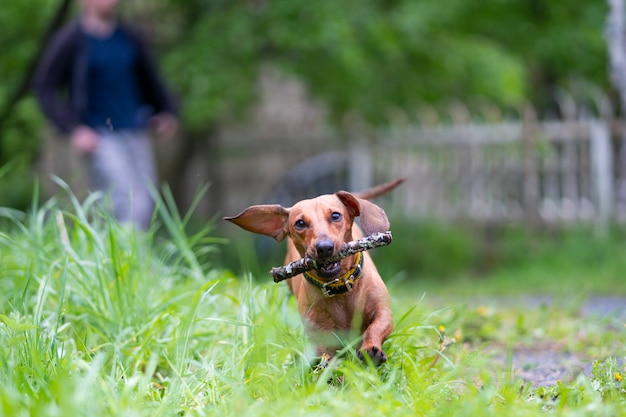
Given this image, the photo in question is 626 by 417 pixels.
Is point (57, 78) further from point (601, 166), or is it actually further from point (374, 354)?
point (601, 166)

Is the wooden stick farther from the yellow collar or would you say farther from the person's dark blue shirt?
the person's dark blue shirt

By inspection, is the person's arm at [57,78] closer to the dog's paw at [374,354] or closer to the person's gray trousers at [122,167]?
the person's gray trousers at [122,167]

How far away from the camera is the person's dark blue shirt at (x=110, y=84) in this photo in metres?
6.41

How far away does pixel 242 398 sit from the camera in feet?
8.14

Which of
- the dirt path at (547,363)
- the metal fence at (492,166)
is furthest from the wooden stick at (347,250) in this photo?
the metal fence at (492,166)

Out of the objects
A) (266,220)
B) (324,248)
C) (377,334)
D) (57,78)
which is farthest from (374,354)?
(57,78)

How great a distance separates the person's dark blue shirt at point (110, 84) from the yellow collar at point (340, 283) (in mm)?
3755

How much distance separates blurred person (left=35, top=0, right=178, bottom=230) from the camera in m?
6.25

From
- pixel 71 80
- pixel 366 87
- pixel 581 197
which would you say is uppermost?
pixel 71 80

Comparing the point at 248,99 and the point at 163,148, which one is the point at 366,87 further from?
the point at 163,148

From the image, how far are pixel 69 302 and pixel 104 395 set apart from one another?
46.7 inches

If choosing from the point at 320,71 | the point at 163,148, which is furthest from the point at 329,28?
the point at 163,148

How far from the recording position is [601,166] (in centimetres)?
950

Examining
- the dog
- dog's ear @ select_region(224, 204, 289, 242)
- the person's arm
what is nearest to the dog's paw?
the dog
